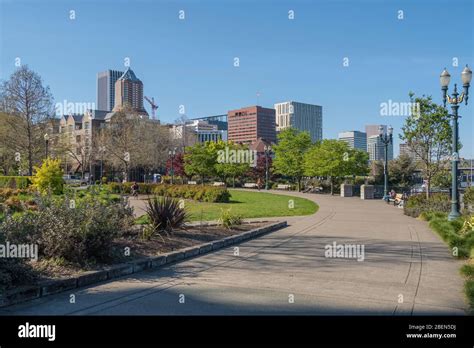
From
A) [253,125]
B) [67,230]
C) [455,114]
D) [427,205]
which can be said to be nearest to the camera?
[67,230]

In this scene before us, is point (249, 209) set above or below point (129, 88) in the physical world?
below

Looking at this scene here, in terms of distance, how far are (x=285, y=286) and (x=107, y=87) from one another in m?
96.0

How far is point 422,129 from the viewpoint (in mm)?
22797

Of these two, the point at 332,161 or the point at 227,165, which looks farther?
the point at 227,165

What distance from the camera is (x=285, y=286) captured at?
6.92m

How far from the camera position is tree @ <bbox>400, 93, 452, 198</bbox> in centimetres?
2247

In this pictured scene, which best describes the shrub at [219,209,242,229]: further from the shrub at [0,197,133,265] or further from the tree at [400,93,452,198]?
the tree at [400,93,452,198]

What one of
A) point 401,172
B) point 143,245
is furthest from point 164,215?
point 401,172

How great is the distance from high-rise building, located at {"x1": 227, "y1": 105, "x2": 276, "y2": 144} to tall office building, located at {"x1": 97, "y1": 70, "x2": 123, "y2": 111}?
3500 cm

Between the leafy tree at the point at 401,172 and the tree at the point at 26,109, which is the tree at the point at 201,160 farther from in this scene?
the leafy tree at the point at 401,172

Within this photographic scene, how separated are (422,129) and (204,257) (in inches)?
691

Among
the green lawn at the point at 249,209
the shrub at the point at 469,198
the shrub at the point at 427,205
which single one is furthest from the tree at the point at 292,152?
the shrub at the point at 469,198

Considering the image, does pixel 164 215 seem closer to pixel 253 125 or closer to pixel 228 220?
pixel 228 220

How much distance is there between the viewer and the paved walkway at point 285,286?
567cm
